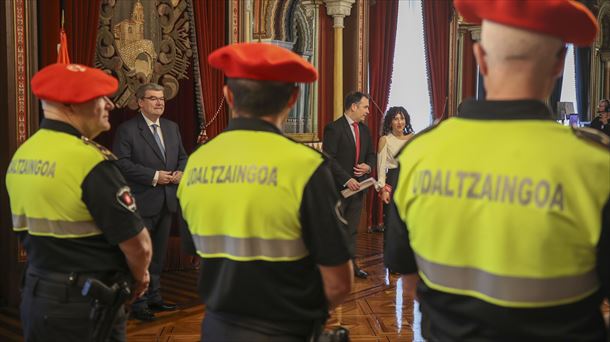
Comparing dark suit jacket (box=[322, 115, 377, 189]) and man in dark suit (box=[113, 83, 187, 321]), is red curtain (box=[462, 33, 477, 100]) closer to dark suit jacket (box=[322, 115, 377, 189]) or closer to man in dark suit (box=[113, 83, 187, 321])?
dark suit jacket (box=[322, 115, 377, 189])

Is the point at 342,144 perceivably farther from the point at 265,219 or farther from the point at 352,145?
the point at 265,219

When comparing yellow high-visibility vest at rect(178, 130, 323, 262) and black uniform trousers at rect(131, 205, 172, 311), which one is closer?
yellow high-visibility vest at rect(178, 130, 323, 262)

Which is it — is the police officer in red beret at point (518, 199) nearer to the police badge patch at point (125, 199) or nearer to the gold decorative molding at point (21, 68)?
the police badge patch at point (125, 199)

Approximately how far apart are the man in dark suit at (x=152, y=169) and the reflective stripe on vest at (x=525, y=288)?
3180mm

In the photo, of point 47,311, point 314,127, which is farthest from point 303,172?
point 314,127

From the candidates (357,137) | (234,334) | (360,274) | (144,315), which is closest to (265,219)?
(234,334)

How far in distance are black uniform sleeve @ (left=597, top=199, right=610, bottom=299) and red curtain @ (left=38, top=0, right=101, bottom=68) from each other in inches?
164

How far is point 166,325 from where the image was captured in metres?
4.13

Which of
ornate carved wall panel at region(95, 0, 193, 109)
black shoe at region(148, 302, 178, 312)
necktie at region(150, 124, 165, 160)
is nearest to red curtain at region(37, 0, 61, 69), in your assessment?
ornate carved wall panel at region(95, 0, 193, 109)

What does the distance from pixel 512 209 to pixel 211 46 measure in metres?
4.72

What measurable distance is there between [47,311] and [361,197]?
3.37 metres

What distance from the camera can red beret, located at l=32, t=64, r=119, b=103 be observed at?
226 centimetres

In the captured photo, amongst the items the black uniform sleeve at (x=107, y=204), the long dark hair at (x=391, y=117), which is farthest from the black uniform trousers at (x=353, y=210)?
the black uniform sleeve at (x=107, y=204)

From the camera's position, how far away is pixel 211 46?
5.75 meters
